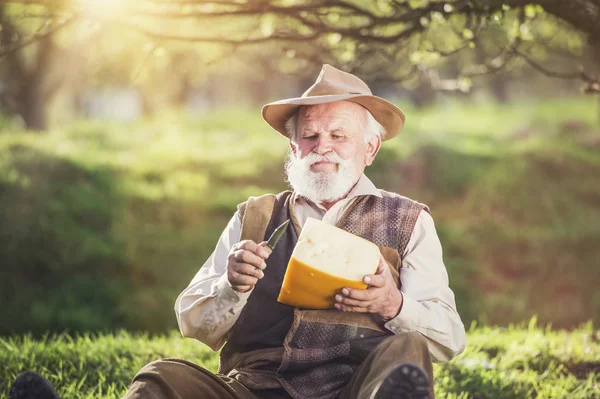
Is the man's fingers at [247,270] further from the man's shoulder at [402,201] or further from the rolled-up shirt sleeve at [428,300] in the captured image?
the man's shoulder at [402,201]

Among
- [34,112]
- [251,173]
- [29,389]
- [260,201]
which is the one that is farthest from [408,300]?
[34,112]

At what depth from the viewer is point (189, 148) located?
15445mm

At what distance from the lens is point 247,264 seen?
3.32 m

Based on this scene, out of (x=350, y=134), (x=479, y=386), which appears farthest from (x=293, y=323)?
(x=479, y=386)

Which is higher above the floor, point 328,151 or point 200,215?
point 328,151

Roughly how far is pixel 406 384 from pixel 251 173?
1127 cm

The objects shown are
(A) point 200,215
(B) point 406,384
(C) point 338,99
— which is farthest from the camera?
(A) point 200,215

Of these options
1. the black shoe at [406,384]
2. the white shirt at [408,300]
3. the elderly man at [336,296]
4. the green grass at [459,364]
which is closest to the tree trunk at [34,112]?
the green grass at [459,364]

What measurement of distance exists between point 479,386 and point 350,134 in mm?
2043

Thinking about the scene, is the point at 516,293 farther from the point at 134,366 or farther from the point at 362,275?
the point at 362,275

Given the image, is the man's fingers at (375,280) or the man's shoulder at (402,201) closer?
the man's fingers at (375,280)

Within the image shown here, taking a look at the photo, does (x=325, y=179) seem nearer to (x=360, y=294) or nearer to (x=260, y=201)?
(x=260, y=201)

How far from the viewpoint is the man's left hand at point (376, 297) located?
10.9ft

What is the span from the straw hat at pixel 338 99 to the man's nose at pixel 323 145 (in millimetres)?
177
